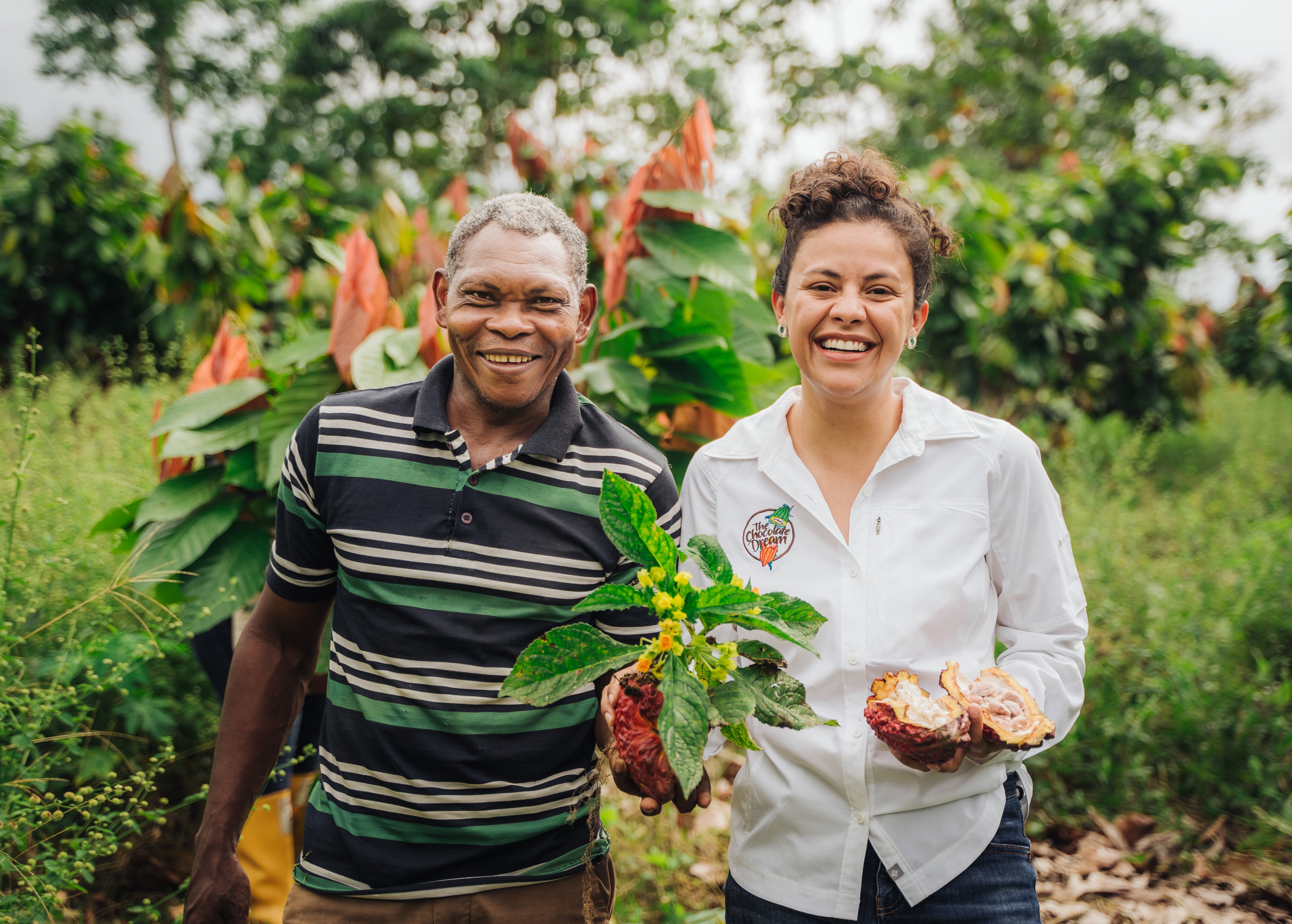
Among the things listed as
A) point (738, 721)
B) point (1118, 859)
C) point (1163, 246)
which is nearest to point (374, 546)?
point (738, 721)

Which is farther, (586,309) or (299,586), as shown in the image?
(586,309)

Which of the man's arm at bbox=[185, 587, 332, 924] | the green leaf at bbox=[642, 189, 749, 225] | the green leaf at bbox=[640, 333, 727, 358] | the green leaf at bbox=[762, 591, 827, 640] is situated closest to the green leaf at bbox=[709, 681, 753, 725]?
the green leaf at bbox=[762, 591, 827, 640]

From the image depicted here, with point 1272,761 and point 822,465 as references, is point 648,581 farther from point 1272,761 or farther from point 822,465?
point 1272,761

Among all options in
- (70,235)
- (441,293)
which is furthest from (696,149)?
(70,235)

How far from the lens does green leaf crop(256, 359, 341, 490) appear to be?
2066 millimetres

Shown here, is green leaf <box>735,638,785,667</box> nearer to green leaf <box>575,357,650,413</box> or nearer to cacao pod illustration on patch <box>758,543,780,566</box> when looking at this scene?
cacao pod illustration on patch <box>758,543,780,566</box>

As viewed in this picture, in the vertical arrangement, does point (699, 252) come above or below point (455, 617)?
above

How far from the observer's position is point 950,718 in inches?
45.8

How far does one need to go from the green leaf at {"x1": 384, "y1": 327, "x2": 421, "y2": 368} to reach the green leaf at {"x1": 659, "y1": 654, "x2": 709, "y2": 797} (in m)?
1.34

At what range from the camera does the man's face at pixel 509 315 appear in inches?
56.4

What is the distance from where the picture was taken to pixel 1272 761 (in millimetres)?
2803

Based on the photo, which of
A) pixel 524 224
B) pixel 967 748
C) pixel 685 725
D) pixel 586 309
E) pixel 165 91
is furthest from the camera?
pixel 165 91

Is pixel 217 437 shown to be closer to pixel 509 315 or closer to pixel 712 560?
pixel 509 315

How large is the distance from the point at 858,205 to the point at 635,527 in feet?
2.42
